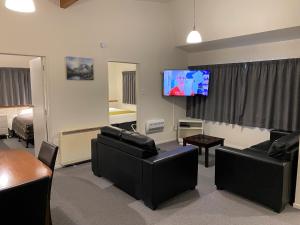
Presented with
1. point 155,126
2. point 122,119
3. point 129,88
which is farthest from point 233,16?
point 129,88

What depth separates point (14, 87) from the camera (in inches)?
263

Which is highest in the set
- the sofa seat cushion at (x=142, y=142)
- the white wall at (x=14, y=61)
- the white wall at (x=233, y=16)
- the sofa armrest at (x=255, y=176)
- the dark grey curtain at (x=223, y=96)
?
the white wall at (x=233, y=16)

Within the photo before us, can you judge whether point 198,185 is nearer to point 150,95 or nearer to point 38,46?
point 150,95

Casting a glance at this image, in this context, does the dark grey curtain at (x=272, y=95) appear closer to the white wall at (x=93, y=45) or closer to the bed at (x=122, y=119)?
the white wall at (x=93, y=45)

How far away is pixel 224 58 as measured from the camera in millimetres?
5172

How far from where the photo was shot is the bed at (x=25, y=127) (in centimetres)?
511

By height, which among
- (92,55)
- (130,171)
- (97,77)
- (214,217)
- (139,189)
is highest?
(92,55)

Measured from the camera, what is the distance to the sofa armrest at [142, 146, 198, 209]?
99.2 inches

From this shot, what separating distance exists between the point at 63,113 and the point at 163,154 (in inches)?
87.5

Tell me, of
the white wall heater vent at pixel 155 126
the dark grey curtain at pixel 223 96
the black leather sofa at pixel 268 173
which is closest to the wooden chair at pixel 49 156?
the black leather sofa at pixel 268 173

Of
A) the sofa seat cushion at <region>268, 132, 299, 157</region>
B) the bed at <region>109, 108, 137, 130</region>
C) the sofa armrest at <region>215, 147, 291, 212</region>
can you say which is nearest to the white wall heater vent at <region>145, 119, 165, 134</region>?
the bed at <region>109, 108, 137, 130</region>

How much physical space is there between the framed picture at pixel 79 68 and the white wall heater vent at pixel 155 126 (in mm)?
1773

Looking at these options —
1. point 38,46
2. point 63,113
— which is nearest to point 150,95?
point 63,113

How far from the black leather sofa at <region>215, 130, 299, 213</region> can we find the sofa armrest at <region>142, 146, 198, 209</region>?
51 cm
